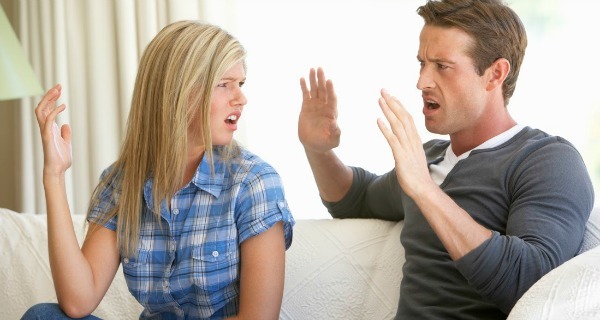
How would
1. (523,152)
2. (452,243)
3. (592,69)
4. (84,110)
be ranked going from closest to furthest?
(452,243) < (523,152) < (592,69) < (84,110)

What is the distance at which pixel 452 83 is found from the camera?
1.79m

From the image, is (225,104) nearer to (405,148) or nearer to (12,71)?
(405,148)

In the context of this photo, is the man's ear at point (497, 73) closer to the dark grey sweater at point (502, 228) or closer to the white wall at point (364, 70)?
the dark grey sweater at point (502, 228)

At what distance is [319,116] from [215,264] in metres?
0.47

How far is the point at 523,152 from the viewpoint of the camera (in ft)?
5.41

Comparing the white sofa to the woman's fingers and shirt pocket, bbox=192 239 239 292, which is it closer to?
shirt pocket, bbox=192 239 239 292

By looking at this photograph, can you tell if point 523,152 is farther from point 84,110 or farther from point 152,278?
point 84,110

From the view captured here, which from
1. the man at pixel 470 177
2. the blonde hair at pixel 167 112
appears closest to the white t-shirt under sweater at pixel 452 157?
the man at pixel 470 177

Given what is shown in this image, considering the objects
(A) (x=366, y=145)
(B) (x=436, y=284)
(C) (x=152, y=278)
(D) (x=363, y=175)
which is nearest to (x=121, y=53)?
(A) (x=366, y=145)

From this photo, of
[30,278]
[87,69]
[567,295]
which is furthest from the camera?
[87,69]

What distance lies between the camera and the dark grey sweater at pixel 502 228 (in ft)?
4.90

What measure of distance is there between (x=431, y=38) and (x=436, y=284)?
0.49 meters

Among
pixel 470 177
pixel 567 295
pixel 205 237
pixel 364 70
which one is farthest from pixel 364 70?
pixel 567 295

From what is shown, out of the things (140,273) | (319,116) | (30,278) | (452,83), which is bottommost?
(30,278)
